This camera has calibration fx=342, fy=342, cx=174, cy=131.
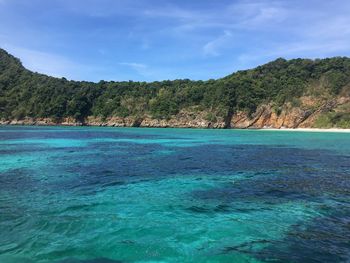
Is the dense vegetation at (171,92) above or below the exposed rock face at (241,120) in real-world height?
above

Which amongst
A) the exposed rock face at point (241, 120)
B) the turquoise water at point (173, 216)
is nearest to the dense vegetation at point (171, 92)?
the exposed rock face at point (241, 120)

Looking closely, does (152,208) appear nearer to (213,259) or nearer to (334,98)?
(213,259)

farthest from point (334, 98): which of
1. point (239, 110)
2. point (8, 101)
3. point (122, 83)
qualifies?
point (8, 101)

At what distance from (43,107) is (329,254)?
148 metres

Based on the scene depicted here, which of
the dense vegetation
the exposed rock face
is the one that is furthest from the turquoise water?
the dense vegetation

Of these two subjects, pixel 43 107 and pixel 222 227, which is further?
pixel 43 107

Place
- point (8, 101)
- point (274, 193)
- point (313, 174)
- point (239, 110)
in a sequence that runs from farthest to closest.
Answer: point (8, 101)
point (239, 110)
point (313, 174)
point (274, 193)

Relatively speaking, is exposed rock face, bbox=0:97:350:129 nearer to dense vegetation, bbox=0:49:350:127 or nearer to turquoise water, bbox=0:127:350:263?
dense vegetation, bbox=0:49:350:127

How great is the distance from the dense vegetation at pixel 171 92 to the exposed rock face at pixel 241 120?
2.20 m

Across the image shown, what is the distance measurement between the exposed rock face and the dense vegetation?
2199 mm

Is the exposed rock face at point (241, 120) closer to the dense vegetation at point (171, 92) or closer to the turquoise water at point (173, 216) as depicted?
the dense vegetation at point (171, 92)

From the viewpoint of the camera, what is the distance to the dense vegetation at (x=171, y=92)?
375 feet

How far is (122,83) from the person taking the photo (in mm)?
160250

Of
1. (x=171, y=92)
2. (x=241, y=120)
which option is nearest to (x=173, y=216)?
(x=241, y=120)
